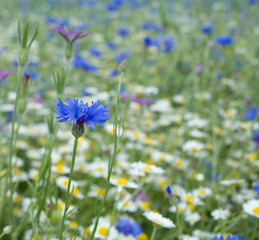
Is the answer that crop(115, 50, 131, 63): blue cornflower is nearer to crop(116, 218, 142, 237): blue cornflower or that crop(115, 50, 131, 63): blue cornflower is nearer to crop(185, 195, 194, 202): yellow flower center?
crop(185, 195, 194, 202): yellow flower center

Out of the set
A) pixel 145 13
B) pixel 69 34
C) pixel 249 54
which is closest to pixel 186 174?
pixel 69 34

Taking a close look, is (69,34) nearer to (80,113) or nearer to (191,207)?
(80,113)

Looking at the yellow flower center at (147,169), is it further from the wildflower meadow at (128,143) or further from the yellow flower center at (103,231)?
the yellow flower center at (103,231)

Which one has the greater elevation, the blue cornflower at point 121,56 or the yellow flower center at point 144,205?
the blue cornflower at point 121,56

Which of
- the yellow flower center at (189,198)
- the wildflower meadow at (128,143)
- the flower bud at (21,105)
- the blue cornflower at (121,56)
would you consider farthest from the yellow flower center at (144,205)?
the blue cornflower at (121,56)

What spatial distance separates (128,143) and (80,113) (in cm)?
91

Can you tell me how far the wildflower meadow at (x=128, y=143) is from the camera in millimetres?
788

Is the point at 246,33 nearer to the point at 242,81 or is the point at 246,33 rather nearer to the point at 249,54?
the point at 249,54

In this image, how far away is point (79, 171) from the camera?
127 centimetres

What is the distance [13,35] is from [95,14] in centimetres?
146

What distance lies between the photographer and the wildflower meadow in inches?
31.0

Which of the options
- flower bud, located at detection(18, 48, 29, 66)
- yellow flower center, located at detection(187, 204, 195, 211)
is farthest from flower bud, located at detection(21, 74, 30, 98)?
yellow flower center, located at detection(187, 204, 195, 211)

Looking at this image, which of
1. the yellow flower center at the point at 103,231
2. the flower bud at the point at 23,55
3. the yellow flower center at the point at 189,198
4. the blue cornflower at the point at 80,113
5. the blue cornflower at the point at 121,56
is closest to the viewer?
the blue cornflower at the point at 80,113

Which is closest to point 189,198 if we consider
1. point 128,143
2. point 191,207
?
point 191,207
